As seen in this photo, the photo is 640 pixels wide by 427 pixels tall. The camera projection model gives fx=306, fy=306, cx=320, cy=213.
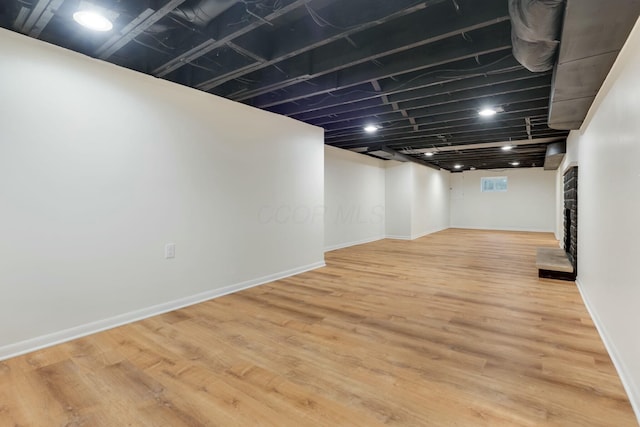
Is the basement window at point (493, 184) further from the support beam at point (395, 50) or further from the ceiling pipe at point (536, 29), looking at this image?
the ceiling pipe at point (536, 29)

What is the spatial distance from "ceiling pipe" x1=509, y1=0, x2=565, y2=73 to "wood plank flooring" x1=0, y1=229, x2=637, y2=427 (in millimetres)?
1976

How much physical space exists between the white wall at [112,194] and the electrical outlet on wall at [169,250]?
1.8 inches

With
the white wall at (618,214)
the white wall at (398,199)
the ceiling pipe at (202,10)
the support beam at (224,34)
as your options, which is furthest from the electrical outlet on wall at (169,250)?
the white wall at (398,199)

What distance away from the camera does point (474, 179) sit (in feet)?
38.8

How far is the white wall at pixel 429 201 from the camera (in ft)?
29.2

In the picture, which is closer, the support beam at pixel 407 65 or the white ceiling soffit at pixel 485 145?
the support beam at pixel 407 65

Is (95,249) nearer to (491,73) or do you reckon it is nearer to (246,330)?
(246,330)

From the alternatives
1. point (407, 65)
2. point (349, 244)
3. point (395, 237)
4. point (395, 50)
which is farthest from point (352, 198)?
point (395, 50)

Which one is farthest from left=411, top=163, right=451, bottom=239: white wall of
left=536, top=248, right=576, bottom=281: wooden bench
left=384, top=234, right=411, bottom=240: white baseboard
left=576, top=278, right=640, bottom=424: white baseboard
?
left=576, top=278, right=640, bottom=424: white baseboard

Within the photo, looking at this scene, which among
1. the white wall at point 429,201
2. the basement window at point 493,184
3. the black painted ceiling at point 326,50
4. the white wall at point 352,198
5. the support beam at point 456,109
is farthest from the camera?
the basement window at point 493,184

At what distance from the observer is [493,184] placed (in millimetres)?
11492

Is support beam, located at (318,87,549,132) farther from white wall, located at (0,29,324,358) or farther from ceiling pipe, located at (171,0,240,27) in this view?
ceiling pipe, located at (171,0,240,27)

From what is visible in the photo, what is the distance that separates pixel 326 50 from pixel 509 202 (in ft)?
35.8

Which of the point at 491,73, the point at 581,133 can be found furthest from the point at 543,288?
the point at 491,73
